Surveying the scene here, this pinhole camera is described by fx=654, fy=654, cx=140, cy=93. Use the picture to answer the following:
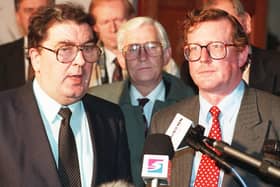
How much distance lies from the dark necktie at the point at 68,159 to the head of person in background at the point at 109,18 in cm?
156

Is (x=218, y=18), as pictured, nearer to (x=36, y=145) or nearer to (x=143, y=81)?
(x=143, y=81)

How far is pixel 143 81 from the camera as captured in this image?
11.9ft

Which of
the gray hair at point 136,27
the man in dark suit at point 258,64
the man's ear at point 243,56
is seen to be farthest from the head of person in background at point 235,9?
the man's ear at point 243,56

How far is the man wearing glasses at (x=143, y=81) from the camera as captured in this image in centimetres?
357

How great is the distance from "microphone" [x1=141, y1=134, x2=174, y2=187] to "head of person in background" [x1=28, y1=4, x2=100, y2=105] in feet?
2.25

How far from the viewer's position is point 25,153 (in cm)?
274

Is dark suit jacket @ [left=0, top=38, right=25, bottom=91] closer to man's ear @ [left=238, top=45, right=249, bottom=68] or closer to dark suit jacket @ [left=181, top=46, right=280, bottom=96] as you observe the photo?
dark suit jacket @ [left=181, top=46, right=280, bottom=96]

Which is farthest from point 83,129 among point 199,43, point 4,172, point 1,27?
point 1,27

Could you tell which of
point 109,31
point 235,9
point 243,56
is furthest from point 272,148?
point 109,31

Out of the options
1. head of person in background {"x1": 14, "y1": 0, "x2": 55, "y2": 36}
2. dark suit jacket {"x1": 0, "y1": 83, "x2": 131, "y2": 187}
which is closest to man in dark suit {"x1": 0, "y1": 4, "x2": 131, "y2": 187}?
dark suit jacket {"x1": 0, "y1": 83, "x2": 131, "y2": 187}

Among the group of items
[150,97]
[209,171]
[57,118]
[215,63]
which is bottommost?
[209,171]

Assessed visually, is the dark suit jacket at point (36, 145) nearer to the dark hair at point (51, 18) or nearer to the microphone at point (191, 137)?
the dark hair at point (51, 18)

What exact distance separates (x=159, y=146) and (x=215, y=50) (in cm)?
80

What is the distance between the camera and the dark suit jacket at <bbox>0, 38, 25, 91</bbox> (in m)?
4.41
